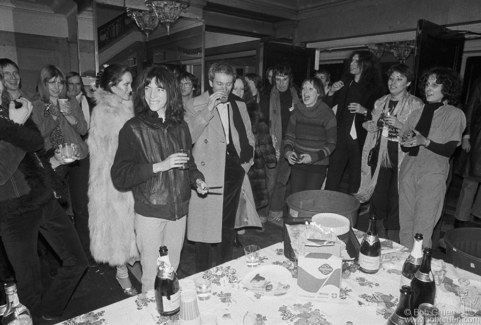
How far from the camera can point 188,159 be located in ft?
5.46

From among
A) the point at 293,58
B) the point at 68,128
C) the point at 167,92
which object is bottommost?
the point at 68,128

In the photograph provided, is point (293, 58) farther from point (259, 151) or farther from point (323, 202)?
point (323, 202)

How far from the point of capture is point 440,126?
2.65 meters

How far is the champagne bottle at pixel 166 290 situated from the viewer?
114cm

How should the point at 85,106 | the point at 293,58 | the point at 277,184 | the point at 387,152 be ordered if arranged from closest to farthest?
the point at 387,152 → the point at 85,106 → the point at 277,184 → the point at 293,58

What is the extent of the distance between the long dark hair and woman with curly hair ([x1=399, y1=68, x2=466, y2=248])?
171 centimetres

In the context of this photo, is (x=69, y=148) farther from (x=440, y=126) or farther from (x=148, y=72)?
(x=440, y=126)

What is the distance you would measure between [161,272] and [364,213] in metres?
3.64

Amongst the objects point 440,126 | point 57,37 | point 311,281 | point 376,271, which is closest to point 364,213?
point 440,126

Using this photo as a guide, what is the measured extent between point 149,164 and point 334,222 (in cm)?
94

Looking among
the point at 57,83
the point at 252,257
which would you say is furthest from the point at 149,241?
the point at 57,83

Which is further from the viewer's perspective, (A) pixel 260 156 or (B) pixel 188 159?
(A) pixel 260 156

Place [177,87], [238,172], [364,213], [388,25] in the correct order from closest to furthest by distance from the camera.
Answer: [177,87] → [238,172] → [364,213] → [388,25]

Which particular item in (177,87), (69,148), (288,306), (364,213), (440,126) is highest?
(177,87)
